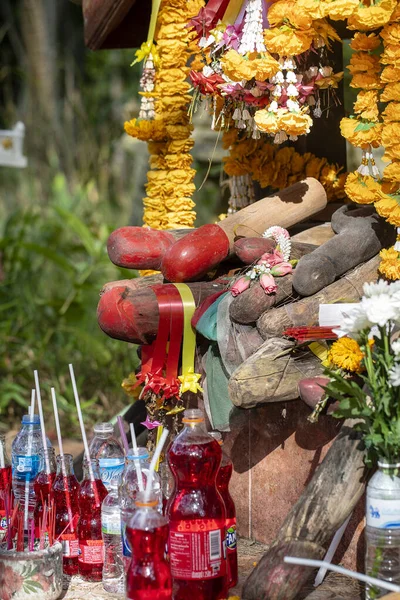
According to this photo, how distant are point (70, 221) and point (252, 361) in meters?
3.90

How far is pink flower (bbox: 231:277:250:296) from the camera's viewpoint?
11.1 ft

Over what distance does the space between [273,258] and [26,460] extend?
1147 mm

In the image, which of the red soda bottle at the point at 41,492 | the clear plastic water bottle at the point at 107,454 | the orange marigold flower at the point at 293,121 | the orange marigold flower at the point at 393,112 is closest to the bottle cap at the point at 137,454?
the clear plastic water bottle at the point at 107,454

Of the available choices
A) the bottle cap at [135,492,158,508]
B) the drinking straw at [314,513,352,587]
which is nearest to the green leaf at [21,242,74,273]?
the drinking straw at [314,513,352,587]

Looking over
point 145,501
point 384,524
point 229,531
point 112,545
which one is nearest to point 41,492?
point 112,545

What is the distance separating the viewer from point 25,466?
11.1ft

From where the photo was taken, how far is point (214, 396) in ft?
11.2

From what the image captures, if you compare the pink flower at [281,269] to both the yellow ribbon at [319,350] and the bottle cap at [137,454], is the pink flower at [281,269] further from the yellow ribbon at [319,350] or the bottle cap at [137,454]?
the bottle cap at [137,454]

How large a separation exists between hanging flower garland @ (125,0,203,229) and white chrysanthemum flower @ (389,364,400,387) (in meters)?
2.02

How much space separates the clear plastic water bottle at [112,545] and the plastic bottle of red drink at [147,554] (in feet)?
1.41

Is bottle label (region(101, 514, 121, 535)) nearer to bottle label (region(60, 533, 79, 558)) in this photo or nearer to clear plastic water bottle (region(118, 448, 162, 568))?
clear plastic water bottle (region(118, 448, 162, 568))

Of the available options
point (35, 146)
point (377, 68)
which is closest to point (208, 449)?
point (377, 68)

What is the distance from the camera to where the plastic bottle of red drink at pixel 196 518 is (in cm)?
273

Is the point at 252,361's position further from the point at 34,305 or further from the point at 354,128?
the point at 34,305
